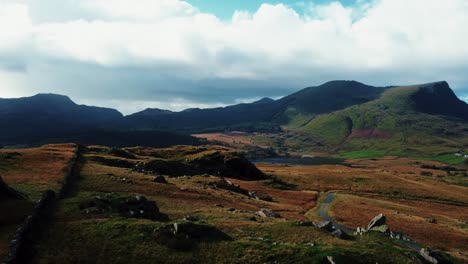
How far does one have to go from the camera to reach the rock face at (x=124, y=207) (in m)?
47.6

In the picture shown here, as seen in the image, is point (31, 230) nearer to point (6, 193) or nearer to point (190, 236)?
point (6, 193)

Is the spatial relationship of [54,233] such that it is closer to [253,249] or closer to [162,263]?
[162,263]

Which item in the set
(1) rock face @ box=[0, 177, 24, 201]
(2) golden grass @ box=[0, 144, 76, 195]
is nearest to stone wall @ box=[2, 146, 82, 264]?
(1) rock face @ box=[0, 177, 24, 201]

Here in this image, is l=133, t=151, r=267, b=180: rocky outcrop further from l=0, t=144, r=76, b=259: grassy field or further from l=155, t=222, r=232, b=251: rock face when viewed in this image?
l=155, t=222, r=232, b=251: rock face

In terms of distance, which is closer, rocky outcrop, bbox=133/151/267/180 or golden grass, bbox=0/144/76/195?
golden grass, bbox=0/144/76/195

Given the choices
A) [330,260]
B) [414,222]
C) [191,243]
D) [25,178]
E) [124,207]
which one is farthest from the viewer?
[414,222]

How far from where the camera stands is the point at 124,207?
159 feet

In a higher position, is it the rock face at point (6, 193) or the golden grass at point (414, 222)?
the rock face at point (6, 193)

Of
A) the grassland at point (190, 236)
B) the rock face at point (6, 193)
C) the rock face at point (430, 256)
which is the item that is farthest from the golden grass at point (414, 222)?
the rock face at point (6, 193)

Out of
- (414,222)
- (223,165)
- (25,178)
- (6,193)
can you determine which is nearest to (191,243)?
(6,193)

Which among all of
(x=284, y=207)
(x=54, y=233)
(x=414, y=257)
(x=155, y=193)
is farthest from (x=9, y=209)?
(x=284, y=207)

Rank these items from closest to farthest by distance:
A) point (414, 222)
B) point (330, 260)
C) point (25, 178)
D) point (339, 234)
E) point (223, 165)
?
point (330, 260) → point (339, 234) → point (25, 178) → point (414, 222) → point (223, 165)

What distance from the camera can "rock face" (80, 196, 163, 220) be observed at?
47562 millimetres

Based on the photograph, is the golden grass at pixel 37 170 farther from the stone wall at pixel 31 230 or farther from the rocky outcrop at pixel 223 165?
the rocky outcrop at pixel 223 165
